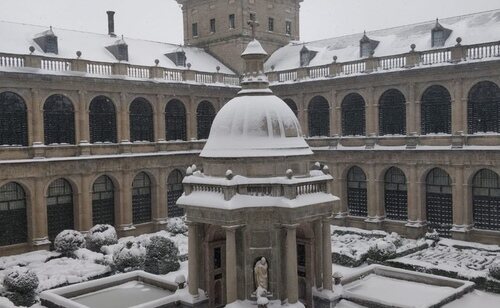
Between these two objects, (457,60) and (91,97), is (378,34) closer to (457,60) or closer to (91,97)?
(457,60)

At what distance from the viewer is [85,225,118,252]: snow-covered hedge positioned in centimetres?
3462

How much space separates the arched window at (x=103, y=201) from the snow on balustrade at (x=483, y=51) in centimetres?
2659

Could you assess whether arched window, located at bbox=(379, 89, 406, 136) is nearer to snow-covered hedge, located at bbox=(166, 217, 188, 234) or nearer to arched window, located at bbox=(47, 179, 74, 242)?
snow-covered hedge, located at bbox=(166, 217, 188, 234)

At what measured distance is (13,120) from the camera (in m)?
34.7

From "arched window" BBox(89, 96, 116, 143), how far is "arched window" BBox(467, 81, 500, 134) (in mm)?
24834

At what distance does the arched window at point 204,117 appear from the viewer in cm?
4584

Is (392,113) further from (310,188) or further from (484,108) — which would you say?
(310,188)

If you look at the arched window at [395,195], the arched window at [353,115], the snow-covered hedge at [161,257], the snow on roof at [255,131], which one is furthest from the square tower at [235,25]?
the snow on roof at [255,131]

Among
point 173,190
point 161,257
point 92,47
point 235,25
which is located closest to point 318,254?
point 161,257

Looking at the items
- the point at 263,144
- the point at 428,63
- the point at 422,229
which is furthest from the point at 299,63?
the point at 263,144

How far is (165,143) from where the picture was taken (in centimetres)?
4272

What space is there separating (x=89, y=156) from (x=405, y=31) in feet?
86.2

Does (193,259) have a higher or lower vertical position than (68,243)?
higher

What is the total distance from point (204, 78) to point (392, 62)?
1554 cm
